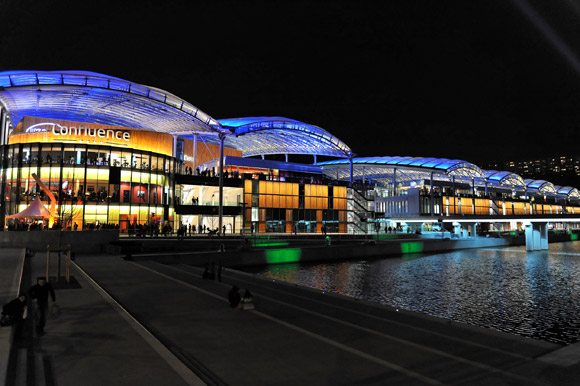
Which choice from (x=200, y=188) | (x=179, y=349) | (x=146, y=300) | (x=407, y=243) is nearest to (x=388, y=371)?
(x=179, y=349)

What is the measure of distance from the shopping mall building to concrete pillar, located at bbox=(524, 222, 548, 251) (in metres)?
2.55

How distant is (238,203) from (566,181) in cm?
17656

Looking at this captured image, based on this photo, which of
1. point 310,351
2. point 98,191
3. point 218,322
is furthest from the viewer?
point 98,191

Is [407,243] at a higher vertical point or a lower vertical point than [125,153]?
lower

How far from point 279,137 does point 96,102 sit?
30991 mm

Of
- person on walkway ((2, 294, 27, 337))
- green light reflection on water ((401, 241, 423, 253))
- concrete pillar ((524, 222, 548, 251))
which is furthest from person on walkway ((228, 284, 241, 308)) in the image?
concrete pillar ((524, 222, 548, 251))

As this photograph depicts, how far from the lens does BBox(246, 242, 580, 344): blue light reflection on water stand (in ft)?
59.6

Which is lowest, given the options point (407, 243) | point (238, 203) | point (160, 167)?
point (407, 243)

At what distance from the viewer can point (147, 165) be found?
2131 inches

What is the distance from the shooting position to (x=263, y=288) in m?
18.5

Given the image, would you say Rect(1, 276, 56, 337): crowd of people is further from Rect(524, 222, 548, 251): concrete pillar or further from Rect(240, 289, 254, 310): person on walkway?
Rect(524, 222, 548, 251): concrete pillar

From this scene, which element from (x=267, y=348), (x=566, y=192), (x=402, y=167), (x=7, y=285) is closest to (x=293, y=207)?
(x=402, y=167)

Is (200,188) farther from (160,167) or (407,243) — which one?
(407,243)

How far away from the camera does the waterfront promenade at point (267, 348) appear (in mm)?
7621
